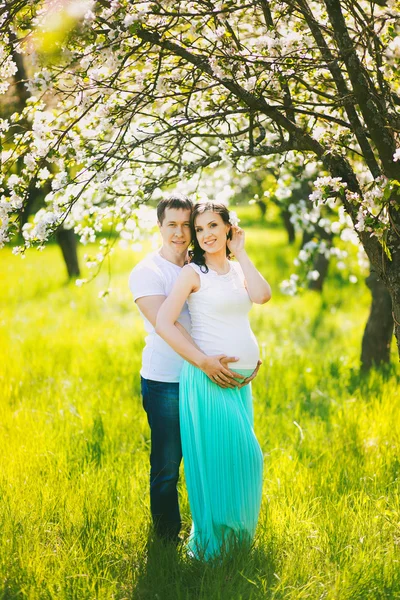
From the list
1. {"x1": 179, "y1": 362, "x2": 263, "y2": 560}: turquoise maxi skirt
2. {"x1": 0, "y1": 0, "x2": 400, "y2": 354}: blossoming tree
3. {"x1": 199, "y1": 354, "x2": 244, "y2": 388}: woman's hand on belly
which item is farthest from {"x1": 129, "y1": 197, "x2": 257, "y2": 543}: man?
{"x1": 0, "y1": 0, "x2": 400, "y2": 354}: blossoming tree

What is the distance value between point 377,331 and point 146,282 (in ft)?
12.6

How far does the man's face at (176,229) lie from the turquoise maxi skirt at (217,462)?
62 cm

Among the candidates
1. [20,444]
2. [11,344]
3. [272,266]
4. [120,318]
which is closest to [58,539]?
[20,444]

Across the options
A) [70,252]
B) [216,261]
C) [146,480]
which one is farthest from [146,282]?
[70,252]

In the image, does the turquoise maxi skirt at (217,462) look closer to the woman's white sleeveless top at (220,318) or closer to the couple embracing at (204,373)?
the couple embracing at (204,373)

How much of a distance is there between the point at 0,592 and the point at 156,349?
4.29 ft

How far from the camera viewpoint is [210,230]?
3.17 meters

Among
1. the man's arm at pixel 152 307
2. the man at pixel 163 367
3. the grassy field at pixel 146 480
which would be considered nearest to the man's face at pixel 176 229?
the man at pixel 163 367

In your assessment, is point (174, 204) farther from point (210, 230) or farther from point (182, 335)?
point (182, 335)

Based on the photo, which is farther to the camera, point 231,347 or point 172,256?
point 172,256

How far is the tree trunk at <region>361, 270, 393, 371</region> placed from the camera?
6.26m

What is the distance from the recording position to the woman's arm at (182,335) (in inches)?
119

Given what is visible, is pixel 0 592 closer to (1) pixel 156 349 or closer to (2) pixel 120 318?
(1) pixel 156 349

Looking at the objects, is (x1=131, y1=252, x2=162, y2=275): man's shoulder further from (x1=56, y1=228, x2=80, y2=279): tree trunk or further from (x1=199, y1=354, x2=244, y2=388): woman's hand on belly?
(x1=56, y1=228, x2=80, y2=279): tree trunk
